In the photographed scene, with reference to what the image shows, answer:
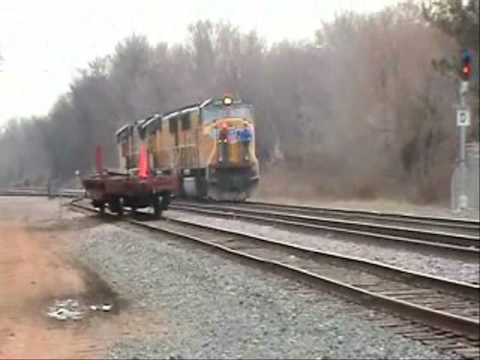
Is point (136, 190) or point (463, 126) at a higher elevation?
point (463, 126)

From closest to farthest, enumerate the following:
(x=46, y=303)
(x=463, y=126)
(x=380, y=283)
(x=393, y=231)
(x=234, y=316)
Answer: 1. (x=234, y=316)
2. (x=380, y=283)
3. (x=46, y=303)
4. (x=393, y=231)
5. (x=463, y=126)

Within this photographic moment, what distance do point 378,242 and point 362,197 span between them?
2399 centimetres

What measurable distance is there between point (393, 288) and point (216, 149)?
23.2m

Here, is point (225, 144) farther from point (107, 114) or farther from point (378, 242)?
point (107, 114)

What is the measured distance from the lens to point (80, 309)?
38.1 feet

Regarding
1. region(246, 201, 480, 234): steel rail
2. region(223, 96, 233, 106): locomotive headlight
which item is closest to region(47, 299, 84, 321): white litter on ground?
region(246, 201, 480, 234): steel rail

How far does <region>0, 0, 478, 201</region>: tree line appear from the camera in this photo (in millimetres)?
38688

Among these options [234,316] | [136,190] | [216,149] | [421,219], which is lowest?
[234,316]

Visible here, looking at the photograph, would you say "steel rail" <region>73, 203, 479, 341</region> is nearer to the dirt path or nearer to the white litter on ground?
the dirt path

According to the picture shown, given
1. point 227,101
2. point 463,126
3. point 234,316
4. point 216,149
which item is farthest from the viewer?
point 227,101

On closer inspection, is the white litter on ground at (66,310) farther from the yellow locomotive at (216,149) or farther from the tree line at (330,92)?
the tree line at (330,92)

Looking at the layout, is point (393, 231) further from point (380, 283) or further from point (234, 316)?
point (234, 316)

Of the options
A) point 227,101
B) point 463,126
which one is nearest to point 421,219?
point 463,126

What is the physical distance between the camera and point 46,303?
40.6 feet
